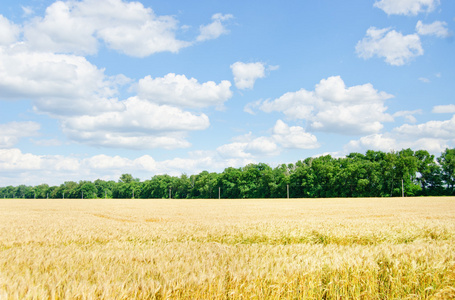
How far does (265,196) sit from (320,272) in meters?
127

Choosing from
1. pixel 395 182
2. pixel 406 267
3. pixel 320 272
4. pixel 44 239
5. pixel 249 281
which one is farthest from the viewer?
Result: pixel 395 182

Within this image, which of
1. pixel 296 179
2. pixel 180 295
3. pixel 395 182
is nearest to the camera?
pixel 180 295

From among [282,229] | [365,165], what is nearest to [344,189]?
[365,165]

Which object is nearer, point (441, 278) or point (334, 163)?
point (441, 278)

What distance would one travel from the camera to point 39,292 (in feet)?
11.5

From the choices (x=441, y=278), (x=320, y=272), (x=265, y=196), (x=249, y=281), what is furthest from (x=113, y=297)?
(x=265, y=196)

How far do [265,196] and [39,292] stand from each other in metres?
129

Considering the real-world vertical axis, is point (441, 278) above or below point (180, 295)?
below

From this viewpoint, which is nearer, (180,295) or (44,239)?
(180,295)

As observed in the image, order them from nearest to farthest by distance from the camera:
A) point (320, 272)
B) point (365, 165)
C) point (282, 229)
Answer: point (320, 272) → point (282, 229) → point (365, 165)

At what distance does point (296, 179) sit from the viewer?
399 ft

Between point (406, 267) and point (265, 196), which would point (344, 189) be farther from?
point (406, 267)

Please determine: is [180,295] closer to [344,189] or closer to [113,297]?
[113,297]

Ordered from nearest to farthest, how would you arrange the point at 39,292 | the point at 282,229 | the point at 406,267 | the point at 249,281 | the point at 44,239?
1. the point at 39,292
2. the point at 249,281
3. the point at 406,267
4. the point at 44,239
5. the point at 282,229
